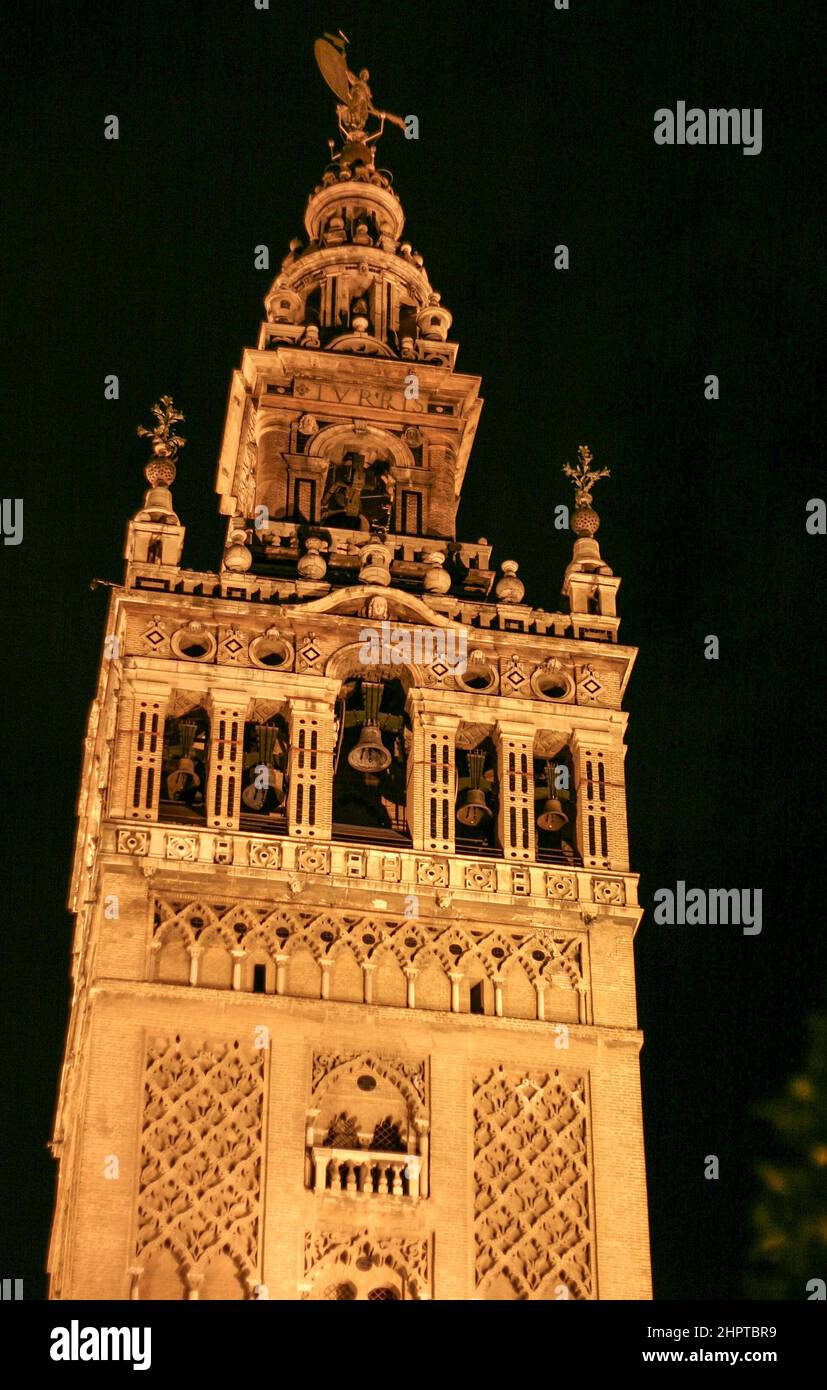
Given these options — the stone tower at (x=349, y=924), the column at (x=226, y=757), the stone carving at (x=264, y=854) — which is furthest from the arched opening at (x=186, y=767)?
the stone carving at (x=264, y=854)

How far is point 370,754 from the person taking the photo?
4562 cm

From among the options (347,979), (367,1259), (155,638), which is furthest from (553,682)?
(367,1259)

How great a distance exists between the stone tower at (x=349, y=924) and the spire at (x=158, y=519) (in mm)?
45

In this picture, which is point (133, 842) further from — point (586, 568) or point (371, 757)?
point (586, 568)

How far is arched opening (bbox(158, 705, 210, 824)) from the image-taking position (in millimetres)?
43719

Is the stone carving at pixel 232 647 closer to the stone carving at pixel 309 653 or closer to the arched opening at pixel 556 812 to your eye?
the stone carving at pixel 309 653

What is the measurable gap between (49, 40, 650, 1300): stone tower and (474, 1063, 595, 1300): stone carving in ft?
0.13

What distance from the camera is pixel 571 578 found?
47.4 metres

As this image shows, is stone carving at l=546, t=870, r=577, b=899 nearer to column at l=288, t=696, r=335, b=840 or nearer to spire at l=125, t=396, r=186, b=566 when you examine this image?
column at l=288, t=696, r=335, b=840

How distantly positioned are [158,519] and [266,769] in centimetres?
447
